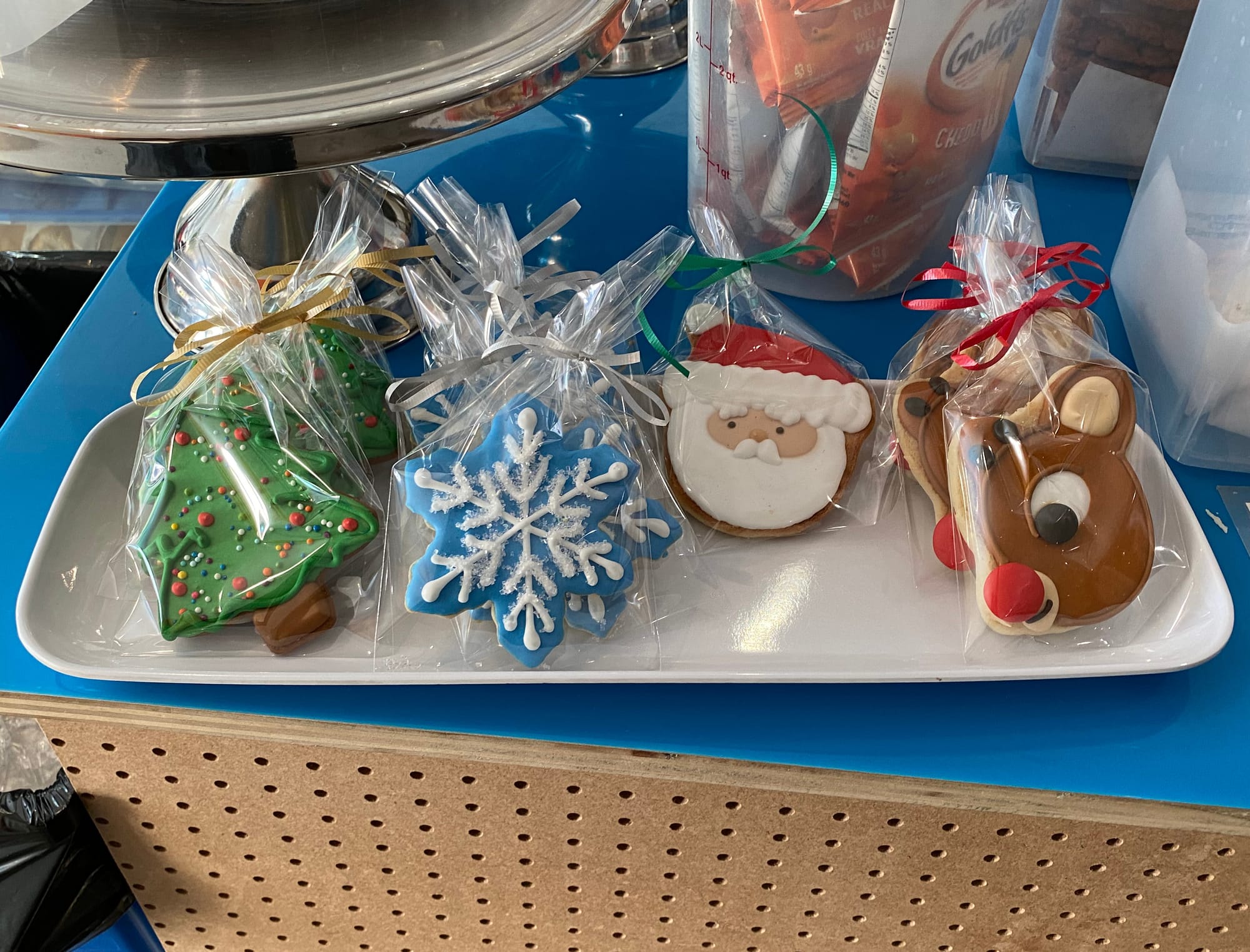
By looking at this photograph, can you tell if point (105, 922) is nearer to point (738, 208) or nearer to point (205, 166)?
point (205, 166)

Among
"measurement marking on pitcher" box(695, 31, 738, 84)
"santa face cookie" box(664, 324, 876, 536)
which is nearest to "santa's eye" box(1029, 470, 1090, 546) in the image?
"santa face cookie" box(664, 324, 876, 536)

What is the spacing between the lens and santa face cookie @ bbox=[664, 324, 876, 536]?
0.60 meters

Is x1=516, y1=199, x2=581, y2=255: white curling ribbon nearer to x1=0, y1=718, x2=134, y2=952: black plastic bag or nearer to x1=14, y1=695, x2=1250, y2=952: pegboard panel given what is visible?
x1=14, y1=695, x2=1250, y2=952: pegboard panel

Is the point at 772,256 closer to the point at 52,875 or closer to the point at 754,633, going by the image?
the point at 754,633

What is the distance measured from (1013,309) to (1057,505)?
0.13 metres

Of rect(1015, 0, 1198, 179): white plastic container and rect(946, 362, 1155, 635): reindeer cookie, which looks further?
rect(1015, 0, 1198, 179): white plastic container

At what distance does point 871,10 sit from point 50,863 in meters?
0.75

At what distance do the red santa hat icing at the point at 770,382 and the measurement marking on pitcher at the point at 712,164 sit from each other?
123mm

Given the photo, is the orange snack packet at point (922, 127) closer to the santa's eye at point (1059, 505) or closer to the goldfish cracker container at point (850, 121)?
the goldfish cracker container at point (850, 121)

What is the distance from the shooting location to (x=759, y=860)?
0.61 metres

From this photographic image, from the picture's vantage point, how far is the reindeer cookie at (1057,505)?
0.53 metres

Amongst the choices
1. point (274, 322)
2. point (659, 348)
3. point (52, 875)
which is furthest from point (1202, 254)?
point (52, 875)

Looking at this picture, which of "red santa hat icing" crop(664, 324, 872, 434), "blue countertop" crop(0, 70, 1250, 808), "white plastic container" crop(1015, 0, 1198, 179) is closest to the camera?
"blue countertop" crop(0, 70, 1250, 808)

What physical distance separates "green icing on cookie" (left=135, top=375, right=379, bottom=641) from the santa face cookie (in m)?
0.19
